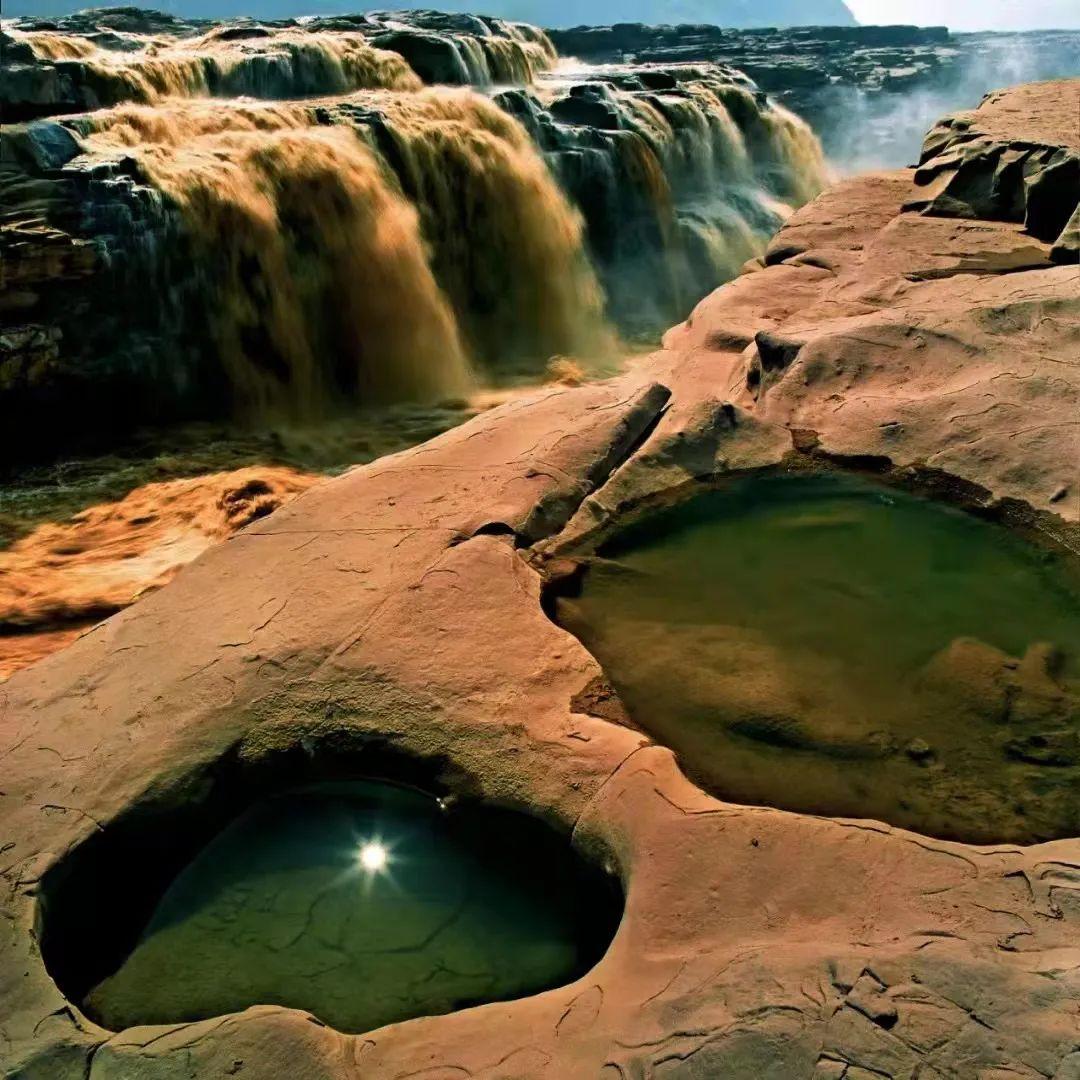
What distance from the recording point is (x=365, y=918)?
260 cm

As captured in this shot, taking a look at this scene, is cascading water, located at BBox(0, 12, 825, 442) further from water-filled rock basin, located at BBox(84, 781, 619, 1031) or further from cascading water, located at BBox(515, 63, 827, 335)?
water-filled rock basin, located at BBox(84, 781, 619, 1031)

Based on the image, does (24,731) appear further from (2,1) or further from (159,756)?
(2,1)

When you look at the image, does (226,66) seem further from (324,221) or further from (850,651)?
(850,651)

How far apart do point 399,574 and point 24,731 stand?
4.23 ft

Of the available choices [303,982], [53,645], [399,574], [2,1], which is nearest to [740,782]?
[303,982]

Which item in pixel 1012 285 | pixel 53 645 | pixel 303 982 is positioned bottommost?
pixel 53 645

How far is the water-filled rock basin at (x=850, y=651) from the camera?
2781 mm

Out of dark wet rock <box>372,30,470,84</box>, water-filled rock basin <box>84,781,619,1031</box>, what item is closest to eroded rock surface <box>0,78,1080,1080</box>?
water-filled rock basin <box>84,781,619,1031</box>

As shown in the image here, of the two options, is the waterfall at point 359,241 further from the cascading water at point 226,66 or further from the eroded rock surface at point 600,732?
the eroded rock surface at point 600,732

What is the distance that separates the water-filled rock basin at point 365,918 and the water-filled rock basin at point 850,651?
57 cm

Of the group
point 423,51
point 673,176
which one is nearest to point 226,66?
point 423,51

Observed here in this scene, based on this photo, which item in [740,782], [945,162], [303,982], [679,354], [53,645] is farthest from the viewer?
[945,162]

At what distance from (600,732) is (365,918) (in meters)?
0.80

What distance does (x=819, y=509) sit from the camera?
4.12 meters
